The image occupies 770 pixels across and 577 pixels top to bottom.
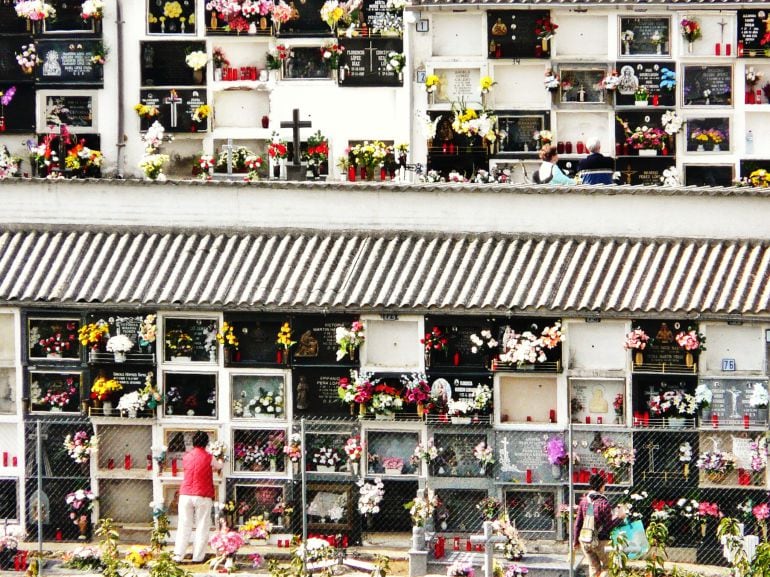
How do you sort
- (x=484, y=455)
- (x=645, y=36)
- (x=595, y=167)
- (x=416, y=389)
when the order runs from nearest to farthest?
(x=484, y=455) → (x=416, y=389) → (x=595, y=167) → (x=645, y=36)

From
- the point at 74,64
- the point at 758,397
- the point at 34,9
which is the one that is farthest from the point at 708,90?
the point at 34,9

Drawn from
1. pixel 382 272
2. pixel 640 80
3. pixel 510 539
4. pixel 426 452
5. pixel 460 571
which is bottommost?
pixel 460 571

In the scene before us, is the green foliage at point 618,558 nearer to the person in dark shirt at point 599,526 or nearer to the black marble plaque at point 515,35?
the person in dark shirt at point 599,526

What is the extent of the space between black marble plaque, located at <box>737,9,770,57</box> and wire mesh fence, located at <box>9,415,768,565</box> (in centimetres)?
891

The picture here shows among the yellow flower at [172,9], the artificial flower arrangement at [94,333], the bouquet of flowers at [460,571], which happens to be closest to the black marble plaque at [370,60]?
the yellow flower at [172,9]

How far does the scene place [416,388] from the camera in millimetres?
29953

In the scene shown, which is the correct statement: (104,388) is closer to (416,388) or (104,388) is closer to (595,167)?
(416,388)

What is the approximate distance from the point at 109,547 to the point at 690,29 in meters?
13.6

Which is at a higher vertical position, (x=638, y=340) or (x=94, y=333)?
(x=94, y=333)

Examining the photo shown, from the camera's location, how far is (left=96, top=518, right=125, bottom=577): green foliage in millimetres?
27141

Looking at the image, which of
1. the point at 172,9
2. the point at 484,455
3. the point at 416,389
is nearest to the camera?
the point at 484,455

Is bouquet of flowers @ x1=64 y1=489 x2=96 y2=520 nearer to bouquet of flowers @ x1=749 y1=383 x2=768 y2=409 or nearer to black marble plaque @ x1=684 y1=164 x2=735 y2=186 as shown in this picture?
bouquet of flowers @ x1=749 y1=383 x2=768 y2=409

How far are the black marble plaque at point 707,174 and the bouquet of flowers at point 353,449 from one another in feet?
30.7

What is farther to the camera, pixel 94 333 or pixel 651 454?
pixel 94 333
